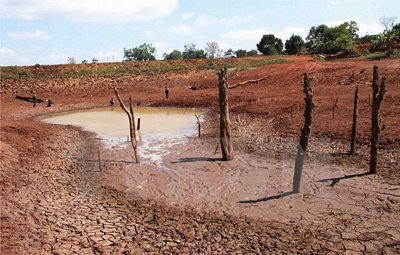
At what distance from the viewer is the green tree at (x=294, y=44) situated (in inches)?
3063

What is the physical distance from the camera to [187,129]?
→ 920 inches

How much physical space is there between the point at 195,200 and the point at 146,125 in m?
14.3

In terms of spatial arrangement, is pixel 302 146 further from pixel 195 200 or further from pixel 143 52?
pixel 143 52

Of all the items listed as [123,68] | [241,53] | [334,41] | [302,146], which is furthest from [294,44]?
[302,146]

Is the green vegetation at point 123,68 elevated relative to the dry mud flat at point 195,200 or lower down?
elevated

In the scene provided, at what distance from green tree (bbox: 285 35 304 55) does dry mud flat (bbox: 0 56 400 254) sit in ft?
197

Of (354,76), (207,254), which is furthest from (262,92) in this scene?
(207,254)

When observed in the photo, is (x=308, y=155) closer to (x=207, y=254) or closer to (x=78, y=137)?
(x=207, y=254)

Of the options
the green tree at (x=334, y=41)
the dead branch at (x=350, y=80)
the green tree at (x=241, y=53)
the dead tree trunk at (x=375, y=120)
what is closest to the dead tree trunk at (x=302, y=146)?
the dead tree trunk at (x=375, y=120)

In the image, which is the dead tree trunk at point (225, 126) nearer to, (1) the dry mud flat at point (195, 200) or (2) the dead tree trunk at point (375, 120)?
(1) the dry mud flat at point (195, 200)

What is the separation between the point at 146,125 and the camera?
25328 millimetres

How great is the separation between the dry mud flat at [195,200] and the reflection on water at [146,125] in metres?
1.36

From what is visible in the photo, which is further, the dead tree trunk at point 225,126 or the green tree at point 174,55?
the green tree at point 174,55

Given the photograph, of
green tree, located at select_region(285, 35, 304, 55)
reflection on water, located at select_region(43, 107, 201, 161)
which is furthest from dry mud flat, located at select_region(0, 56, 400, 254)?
green tree, located at select_region(285, 35, 304, 55)
